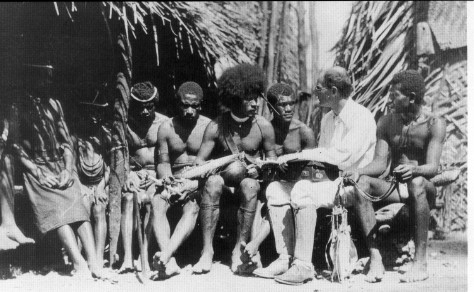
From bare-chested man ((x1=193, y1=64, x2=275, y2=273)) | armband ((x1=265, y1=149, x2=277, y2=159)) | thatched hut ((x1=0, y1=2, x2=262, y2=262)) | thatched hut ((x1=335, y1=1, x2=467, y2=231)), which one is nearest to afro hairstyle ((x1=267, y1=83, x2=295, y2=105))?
bare-chested man ((x1=193, y1=64, x2=275, y2=273))

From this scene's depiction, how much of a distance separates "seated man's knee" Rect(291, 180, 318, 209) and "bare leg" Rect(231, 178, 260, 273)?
335 mm

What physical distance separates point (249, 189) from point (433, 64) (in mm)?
3108

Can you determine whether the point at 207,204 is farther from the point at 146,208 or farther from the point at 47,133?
the point at 47,133

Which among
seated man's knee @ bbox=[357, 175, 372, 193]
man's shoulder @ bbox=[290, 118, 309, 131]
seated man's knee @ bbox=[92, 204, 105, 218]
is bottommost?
seated man's knee @ bbox=[92, 204, 105, 218]

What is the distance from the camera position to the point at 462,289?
3896mm

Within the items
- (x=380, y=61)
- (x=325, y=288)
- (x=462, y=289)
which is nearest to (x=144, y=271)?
(x=325, y=288)

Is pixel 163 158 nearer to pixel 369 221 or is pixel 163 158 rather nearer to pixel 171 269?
pixel 171 269

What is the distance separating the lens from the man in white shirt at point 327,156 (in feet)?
14.1

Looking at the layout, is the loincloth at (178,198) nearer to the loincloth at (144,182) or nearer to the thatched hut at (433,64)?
the loincloth at (144,182)

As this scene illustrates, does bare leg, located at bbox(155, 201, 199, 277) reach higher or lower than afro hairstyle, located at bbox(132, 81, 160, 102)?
lower

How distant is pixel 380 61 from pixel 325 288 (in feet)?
10.6

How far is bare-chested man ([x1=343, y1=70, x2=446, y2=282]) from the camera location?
433 cm

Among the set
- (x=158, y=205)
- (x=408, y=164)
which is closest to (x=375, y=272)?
(x=408, y=164)

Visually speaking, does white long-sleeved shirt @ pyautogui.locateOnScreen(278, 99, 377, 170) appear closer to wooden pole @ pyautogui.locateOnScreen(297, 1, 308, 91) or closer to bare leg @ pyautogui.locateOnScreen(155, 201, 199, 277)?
bare leg @ pyautogui.locateOnScreen(155, 201, 199, 277)
